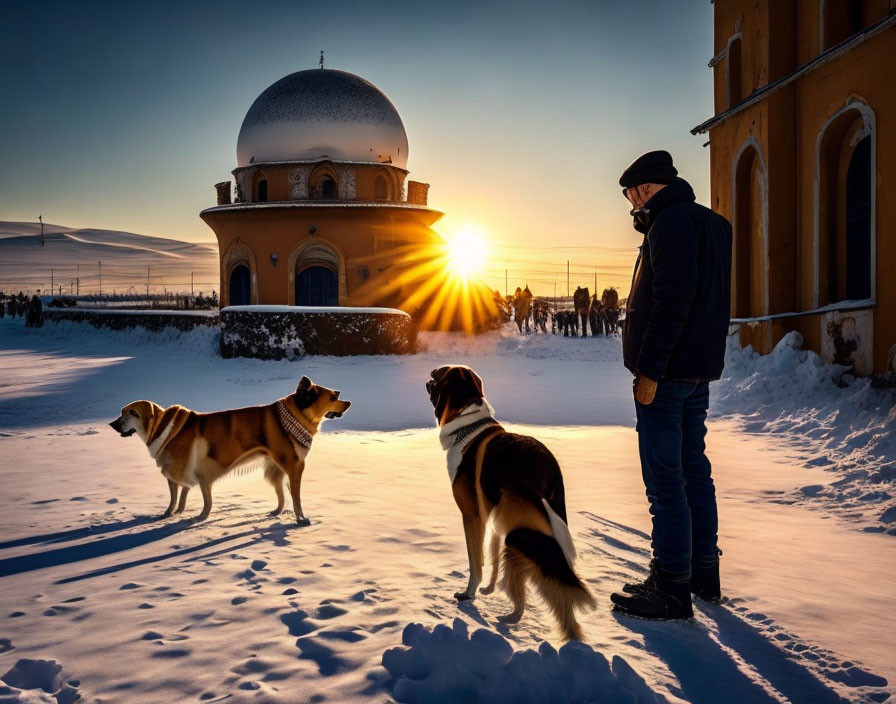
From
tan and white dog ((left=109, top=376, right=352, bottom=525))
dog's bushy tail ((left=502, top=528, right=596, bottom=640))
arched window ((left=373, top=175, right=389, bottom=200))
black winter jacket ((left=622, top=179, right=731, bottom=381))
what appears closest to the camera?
dog's bushy tail ((left=502, top=528, right=596, bottom=640))

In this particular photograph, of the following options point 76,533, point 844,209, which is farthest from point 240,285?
point 76,533

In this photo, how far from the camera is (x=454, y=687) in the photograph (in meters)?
2.80

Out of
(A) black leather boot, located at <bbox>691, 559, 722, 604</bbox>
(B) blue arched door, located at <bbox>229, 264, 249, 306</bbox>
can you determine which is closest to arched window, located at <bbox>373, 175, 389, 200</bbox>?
(B) blue arched door, located at <bbox>229, 264, 249, 306</bbox>

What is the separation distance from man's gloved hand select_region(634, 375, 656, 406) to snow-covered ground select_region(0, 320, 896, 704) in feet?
3.54

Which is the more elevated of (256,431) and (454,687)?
(256,431)

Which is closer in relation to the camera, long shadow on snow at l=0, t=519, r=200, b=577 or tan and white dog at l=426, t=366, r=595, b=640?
tan and white dog at l=426, t=366, r=595, b=640

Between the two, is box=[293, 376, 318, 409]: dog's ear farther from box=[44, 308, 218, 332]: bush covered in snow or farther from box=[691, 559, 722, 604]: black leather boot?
box=[44, 308, 218, 332]: bush covered in snow

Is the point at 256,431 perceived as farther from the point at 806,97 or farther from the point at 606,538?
the point at 806,97

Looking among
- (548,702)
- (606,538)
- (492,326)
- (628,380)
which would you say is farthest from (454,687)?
(492,326)

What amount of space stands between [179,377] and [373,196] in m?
13.7

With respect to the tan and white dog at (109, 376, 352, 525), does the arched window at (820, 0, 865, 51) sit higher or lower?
higher

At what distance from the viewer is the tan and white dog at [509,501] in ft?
10.7

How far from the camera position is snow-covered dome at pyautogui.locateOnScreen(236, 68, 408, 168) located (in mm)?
27578

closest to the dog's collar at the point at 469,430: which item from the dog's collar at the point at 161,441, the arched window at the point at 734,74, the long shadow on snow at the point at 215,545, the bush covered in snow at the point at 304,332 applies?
the long shadow on snow at the point at 215,545
